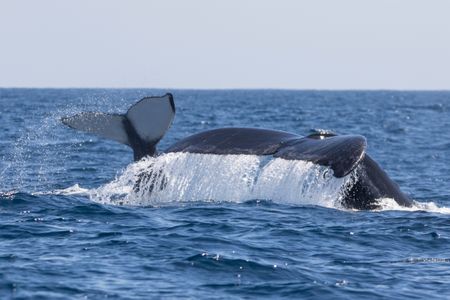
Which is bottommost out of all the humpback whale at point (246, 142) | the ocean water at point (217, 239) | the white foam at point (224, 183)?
the ocean water at point (217, 239)

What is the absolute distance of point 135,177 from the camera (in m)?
12.8

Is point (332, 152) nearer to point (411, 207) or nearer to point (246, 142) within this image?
point (246, 142)

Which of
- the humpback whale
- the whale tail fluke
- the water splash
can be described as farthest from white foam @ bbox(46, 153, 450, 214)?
the whale tail fluke

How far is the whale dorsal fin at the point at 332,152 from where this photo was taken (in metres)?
9.97

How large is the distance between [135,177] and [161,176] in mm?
358

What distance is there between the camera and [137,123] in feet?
41.2

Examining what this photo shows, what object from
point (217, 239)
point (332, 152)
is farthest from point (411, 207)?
point (332, 152)

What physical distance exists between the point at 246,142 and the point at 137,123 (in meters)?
1.69

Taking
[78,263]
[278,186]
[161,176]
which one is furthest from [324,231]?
[78,263]

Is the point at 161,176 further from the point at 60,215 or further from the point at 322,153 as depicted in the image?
the point at 322,153

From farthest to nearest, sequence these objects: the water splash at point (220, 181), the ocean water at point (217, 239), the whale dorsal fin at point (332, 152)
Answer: the water splash at point (220, 181) < the whale dorsal fin at point (332, 152) < the ocean water at point (217, 239)

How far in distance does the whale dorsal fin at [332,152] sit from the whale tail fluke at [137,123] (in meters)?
1.79

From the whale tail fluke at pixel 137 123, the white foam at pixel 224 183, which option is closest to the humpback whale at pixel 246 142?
the whale tail fluke at pixel 137 123

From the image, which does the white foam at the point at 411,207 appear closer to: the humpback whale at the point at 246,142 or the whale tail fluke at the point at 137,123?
the humpback whale at the point at 246,142
